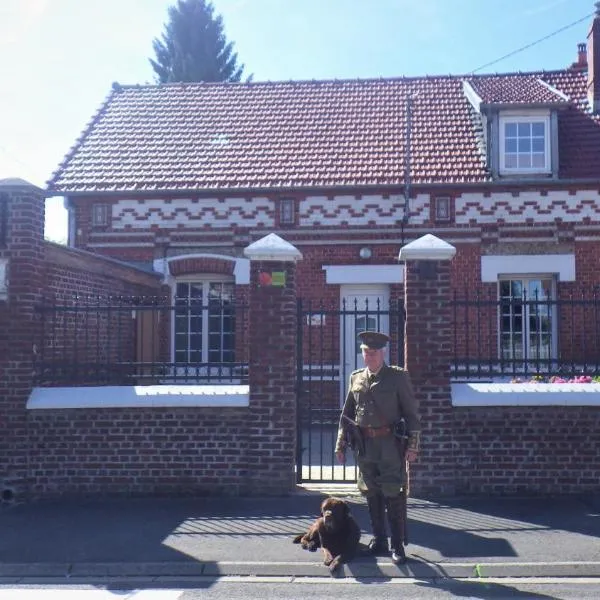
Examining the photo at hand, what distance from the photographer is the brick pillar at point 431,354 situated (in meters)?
8.41

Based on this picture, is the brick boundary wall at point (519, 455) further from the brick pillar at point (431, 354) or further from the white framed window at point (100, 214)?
the white framed window at point (100, 214)

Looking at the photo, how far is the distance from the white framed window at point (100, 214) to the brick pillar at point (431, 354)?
28.0ft

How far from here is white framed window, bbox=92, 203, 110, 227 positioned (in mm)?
15406

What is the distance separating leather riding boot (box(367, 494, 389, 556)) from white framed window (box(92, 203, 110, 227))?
1035cm

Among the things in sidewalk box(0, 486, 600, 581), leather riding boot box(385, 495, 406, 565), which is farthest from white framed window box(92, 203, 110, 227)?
leather riding boot box(385, 495, 406, 565)

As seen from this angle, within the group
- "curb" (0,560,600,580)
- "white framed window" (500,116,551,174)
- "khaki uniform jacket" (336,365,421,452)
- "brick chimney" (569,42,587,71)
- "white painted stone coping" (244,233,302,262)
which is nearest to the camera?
"curb" (0,560,600,580)

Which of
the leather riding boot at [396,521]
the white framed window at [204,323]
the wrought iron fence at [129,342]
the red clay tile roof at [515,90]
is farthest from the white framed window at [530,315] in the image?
the leather riding boot at [396,521]

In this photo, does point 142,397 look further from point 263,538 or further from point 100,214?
point 100,214

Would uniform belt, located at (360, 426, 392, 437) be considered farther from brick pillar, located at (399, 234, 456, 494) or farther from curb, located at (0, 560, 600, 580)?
brick pillar, located at (399, 234, 456, 494)

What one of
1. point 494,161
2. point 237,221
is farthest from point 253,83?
point 494,161

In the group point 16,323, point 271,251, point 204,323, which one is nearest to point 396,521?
point 271,251

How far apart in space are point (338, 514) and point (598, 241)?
1012cm

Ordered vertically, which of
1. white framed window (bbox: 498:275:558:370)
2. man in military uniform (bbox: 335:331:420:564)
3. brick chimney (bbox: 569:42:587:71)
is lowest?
man in military uniform (bbox: 335:331:420:564)

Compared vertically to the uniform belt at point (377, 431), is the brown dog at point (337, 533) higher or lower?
lower
